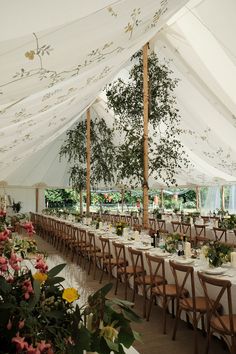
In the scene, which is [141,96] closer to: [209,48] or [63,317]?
[209,48]

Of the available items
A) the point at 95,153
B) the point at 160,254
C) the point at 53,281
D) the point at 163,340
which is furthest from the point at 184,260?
the point at 95,153

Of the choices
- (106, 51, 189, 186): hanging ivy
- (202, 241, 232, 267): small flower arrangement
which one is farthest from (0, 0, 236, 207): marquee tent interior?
(202, 241, 232, 267): small flower arrangement

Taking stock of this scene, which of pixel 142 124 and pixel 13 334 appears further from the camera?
pixel 142 124

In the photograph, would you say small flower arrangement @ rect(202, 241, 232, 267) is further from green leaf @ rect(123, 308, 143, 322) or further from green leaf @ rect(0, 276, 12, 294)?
green leaf @ rect(0, 276, 12, 294)

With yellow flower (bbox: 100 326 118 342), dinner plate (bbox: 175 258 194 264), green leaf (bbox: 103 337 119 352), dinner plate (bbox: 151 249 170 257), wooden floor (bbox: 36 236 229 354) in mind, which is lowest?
wooden floor (bbox: 36 236 229 354)

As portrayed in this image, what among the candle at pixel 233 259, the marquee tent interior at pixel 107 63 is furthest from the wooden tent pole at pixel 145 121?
the candle at pixel 233 259

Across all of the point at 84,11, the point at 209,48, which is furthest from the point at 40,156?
the point at 84,11

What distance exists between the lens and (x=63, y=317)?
1.26 m

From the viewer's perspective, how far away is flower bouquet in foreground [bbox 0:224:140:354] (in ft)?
3.76

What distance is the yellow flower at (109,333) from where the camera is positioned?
1.20 m

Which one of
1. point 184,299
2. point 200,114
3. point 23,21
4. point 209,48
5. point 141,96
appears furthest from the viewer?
point 200,114

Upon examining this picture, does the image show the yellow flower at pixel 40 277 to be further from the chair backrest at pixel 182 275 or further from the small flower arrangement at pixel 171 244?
the small flower arrangement at pixel 171 244

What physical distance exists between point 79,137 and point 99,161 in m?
1.35

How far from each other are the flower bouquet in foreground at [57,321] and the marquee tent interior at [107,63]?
1.07m
